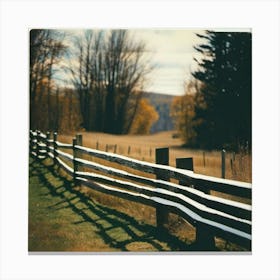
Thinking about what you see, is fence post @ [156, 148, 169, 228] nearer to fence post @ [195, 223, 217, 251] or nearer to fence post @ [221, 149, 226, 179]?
fence post @ [195, 223, 217, 251]

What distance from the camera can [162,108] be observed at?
668 cm

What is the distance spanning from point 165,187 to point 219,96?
3.72ft

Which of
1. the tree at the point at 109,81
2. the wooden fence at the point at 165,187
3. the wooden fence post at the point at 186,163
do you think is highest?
the tree at the point at 109,81

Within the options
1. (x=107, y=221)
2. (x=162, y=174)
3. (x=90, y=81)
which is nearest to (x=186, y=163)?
(x=162, y=174)

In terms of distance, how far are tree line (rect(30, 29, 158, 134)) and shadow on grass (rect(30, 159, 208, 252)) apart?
2.02ft

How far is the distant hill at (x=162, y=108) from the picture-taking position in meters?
6.68

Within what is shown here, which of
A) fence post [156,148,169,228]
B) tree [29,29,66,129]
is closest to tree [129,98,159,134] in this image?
fence post [156,148,169,228]

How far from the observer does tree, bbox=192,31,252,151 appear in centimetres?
666

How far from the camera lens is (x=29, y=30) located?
21.8 feet

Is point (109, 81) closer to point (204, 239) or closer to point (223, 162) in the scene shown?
point (223, 162)

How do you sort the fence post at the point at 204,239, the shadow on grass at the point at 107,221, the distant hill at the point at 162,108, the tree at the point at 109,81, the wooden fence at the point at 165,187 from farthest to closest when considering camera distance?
the tree at the point at 109,81 → the distant hill at the point at 162,108 → the shadow on grass at the point at 107,221 → the fence post at the point at 204,239 → the wooden fence at the point at 165,187

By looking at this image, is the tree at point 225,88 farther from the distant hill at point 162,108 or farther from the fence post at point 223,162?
the distant hill at point 162,108

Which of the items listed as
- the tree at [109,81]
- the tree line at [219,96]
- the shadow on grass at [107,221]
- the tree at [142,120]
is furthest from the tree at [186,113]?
the shadow on grass at [107,221]
